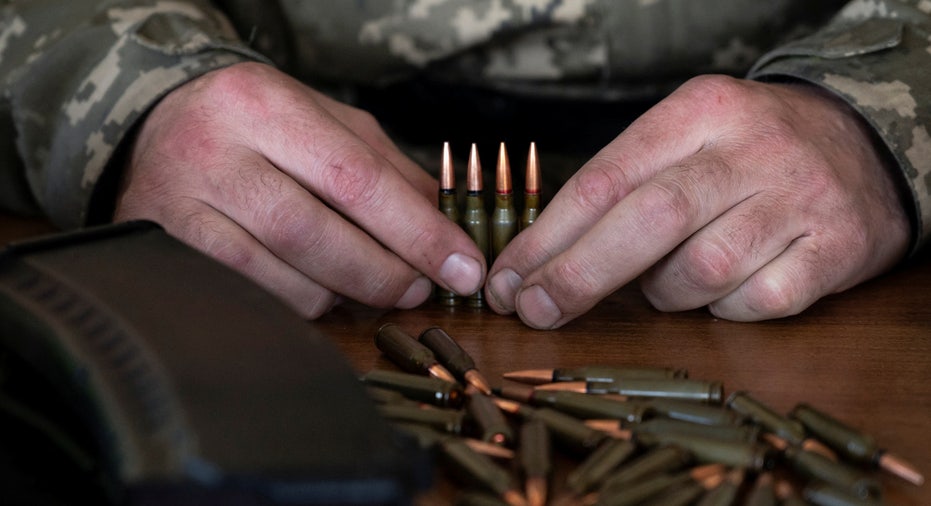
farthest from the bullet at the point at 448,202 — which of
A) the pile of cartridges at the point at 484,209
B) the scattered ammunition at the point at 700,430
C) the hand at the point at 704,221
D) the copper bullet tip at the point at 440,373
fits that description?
the scattered ammunition at the point at 700,430

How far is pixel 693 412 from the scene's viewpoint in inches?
44.7

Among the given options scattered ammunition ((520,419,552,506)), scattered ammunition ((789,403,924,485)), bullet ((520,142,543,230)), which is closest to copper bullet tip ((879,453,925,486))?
scattered ammunition ((789,403,924,485))

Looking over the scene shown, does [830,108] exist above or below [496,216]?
above

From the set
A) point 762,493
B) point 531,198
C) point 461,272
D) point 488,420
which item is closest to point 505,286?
point 461,272

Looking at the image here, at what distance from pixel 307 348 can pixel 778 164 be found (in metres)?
0.87

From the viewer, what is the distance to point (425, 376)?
127cm

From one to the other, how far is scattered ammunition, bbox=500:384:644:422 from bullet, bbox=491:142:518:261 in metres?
0.42

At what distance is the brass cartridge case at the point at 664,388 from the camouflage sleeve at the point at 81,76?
0.94 m

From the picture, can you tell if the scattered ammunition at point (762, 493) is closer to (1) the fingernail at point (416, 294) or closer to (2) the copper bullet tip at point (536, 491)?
(2) the copper bullet tip at point (536, 491)

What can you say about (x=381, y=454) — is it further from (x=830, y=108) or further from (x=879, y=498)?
(x=830, y=108)

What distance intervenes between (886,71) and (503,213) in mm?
715

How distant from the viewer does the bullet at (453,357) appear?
1260mm

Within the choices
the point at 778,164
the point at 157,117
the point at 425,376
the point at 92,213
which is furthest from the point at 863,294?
the point at 92,213

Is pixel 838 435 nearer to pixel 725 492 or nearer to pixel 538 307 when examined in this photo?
pixel 725 492
